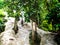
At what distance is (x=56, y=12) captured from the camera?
1689 cm

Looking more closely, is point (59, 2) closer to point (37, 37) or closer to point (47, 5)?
point (47, 5)

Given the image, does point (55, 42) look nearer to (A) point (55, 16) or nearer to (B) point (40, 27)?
(A) point (55, 16)

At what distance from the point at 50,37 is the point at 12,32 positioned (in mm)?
3782

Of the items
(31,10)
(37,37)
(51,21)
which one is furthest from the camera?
(51,21)

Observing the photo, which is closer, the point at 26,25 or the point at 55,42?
the point at 55,42

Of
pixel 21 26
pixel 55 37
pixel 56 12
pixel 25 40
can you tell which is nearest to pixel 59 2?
pixel 56 12

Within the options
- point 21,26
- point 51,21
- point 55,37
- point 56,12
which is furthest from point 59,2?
point 21,26

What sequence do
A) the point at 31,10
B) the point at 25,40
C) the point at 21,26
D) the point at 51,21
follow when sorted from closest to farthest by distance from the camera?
the point at 31,10 → the point at 25,40 → the point at 51,21 → the point at 21,26

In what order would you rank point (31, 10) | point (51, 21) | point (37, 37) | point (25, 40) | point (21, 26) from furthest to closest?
point (21, 26) < point (51, 21) < point (25, 40) < point (37, 37) < point (31, 10)

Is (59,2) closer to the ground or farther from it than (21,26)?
farther from it

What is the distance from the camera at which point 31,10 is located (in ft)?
42.4

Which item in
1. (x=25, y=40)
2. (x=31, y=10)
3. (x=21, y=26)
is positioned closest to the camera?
(x=31, y=10)

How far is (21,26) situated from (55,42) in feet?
18.4

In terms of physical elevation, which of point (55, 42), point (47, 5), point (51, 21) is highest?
point (47, 5)
